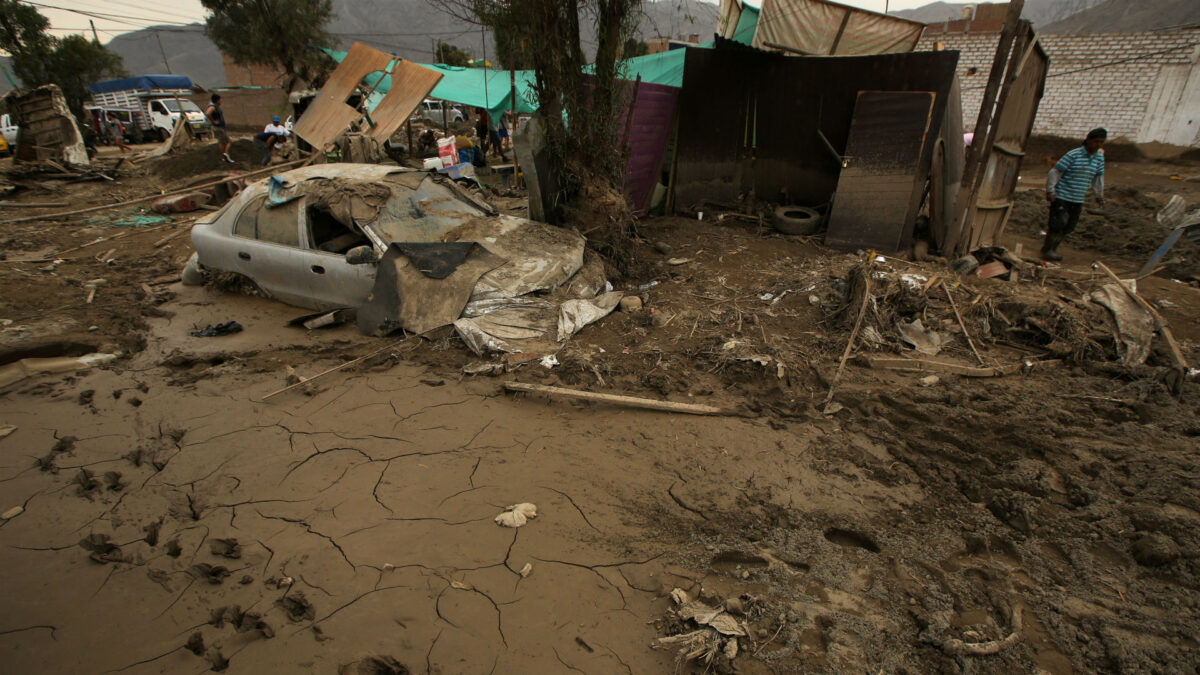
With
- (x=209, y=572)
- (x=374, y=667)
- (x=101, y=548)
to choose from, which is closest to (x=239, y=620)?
(x=209, y=572)

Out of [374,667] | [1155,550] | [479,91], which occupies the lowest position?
[374,667]

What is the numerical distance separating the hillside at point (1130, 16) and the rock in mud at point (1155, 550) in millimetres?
33909

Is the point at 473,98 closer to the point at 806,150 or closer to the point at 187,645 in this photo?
the point at 806,150

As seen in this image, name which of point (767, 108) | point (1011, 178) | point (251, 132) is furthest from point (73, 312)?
point (251, 132)

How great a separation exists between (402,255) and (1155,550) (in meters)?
4.92

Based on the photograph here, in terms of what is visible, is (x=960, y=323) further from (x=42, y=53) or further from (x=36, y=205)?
(x=42, y=53)

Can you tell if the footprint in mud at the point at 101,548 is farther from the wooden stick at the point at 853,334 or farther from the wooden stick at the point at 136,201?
the wooden stick at the point at 136,201

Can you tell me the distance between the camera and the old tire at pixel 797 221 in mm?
7352

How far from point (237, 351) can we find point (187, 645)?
3083 mm

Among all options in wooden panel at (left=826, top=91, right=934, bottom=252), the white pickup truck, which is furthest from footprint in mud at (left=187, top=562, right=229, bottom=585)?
the white pickup truck

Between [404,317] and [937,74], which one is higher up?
[937,74]

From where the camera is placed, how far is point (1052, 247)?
6.77 meters

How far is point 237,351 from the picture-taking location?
4410mm

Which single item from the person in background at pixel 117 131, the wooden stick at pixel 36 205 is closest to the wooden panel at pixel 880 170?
the wooden stick at pixel 36 205
